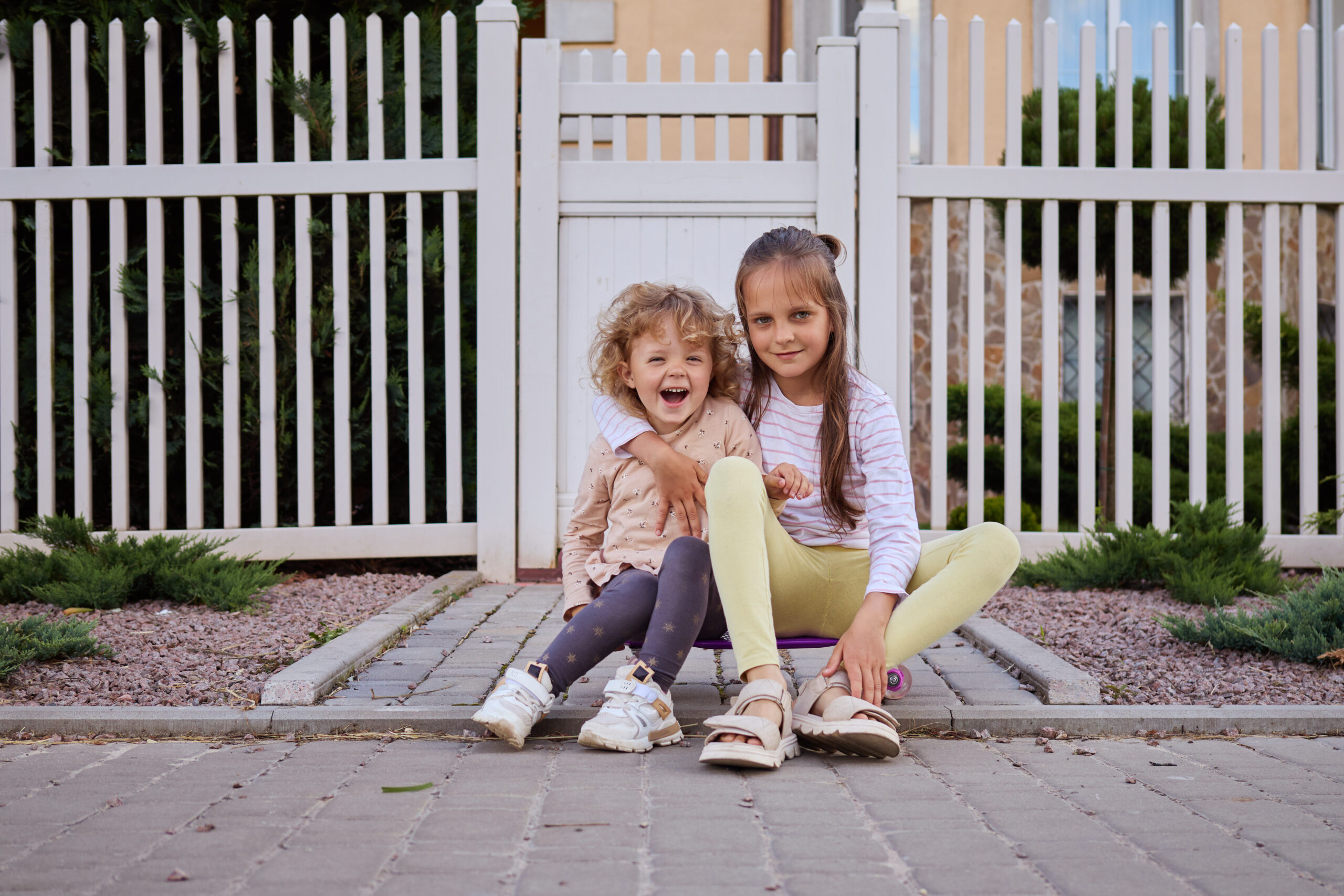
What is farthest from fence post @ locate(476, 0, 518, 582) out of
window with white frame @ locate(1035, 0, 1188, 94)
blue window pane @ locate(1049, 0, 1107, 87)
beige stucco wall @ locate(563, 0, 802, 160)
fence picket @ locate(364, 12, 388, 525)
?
blue window pane @ locate(1049, 0, 1107, 87)

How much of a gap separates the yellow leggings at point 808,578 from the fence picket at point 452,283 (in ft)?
7.83

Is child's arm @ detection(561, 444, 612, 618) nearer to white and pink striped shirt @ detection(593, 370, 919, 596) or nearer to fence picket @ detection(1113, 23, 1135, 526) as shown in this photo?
white and pink striped shirt @ detection(593, 370, 919, 596)

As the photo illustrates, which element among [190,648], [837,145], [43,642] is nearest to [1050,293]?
[837,145]

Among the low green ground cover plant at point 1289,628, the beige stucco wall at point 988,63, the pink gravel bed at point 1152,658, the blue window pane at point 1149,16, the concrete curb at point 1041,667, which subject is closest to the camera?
the concrete curb at point 1041,667

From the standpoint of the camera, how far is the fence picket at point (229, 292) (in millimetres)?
4598

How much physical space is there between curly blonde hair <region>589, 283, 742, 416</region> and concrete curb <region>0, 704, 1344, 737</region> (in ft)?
2.55

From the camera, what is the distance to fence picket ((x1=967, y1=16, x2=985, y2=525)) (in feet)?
15.0

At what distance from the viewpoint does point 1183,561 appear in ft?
13.7

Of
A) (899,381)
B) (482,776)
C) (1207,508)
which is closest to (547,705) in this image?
(482,776)

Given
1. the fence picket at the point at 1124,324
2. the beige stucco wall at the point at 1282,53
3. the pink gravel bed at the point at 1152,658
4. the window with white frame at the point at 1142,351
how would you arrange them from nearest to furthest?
the pink gravel bed at the point at 1152,658, the fence picket at the point at 1124,324, the beige stucco wall at the point at 1282,53, the window with white frame at the point at 1142,351

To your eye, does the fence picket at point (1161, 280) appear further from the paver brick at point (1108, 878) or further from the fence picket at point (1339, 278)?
the paver brick at point (1108, 878)

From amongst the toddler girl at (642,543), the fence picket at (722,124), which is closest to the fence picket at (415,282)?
the fence picket at (722,124)

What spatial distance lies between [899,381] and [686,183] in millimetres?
1223

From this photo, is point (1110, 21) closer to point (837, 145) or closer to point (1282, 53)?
point (1282, 53)
